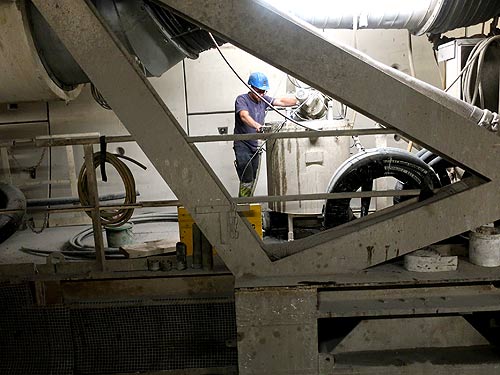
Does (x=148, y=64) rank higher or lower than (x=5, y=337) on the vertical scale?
higher

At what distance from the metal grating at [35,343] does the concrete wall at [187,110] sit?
8.04 ft

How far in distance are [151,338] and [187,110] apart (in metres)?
2.83

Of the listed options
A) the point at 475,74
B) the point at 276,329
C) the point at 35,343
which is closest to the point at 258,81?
the point at 475,74

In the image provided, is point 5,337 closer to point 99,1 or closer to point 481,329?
point 99,1

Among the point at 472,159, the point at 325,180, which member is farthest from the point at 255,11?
the point at 325,180

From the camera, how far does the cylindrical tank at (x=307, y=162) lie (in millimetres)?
3281

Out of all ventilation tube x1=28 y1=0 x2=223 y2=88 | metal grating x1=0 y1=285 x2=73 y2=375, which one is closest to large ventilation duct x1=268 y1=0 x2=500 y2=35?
ventilation tube x1=28 y1=0 x2=223 y2=88

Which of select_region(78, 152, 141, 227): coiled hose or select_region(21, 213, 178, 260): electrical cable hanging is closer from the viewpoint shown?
select_region(78, 152, 141, 227): coiled hose

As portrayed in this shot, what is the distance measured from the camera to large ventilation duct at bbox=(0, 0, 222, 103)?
1.70 meters

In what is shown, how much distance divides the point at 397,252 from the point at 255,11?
986mm

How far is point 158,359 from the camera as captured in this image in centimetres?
231

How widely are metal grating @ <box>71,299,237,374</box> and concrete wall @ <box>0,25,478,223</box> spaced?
8.09ft

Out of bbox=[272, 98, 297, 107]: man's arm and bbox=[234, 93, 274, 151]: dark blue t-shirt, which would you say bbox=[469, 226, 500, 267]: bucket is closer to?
bbox=[272, 98, 297, 107]: man's arm

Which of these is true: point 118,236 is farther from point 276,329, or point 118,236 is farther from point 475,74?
point 475,74
